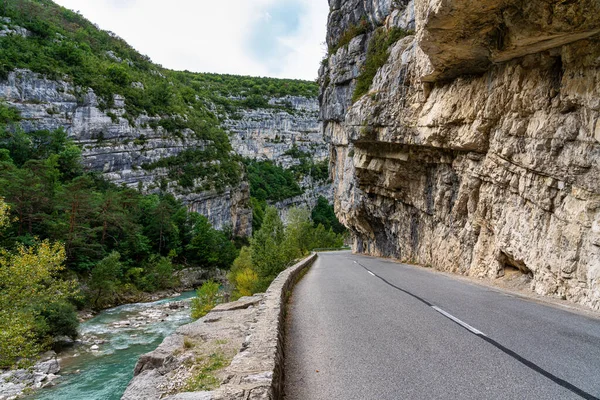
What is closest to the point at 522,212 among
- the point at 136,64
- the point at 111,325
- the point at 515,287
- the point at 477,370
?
the point at 515,287

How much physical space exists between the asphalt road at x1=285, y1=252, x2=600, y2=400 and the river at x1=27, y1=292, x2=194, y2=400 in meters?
11.0

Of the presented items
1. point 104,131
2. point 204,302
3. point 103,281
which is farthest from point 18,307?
point 104,131

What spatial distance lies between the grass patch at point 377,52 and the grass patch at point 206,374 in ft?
76.5

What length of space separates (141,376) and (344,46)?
35636mm

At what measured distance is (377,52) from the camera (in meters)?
27.1

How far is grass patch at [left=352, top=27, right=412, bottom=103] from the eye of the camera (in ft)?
80.6

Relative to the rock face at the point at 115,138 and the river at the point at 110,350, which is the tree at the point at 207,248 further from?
the river at the point at 110,350

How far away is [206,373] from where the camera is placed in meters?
4.29

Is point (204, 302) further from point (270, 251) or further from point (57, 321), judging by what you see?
point (57, 321)

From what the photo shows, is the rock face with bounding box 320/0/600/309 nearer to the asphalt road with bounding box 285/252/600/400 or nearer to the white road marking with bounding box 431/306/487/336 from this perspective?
the asphalt road with bounding box 285/252/600/400

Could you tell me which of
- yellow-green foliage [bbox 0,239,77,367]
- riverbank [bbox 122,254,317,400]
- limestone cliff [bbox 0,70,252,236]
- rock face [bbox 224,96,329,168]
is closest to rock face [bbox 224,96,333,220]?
rock face [bbox 224,96,329,168]

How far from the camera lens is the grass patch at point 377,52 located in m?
24.6

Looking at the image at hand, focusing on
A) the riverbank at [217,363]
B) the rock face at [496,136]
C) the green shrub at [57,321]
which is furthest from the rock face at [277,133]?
the riverbank at [217,363]

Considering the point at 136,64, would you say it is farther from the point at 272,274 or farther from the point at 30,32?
the point at 272,274
